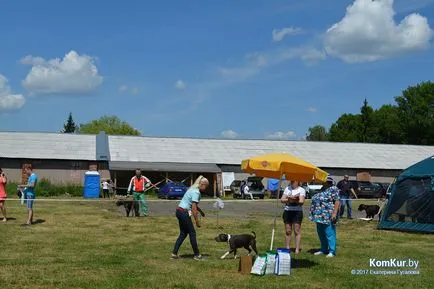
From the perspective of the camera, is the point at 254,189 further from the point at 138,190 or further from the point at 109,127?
the point at 109,127

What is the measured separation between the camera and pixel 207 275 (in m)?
9.36

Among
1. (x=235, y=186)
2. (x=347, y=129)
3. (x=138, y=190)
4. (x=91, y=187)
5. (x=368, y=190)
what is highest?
(x=347, y=129)

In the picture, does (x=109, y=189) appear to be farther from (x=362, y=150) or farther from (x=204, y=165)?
(x=362, y=150)

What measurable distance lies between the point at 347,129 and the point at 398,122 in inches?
445

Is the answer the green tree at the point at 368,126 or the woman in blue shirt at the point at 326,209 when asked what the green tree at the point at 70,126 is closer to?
the green tree at the point at 368,126

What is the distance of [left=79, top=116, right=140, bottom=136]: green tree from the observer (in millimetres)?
Result: 98875

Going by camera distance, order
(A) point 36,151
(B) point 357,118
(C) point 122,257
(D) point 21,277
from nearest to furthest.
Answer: (D) point 21,277, (C) point 122,257, (A) point 36,151, (B) point 357,118

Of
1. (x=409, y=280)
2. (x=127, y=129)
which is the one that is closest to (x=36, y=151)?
(x=409, y=280)

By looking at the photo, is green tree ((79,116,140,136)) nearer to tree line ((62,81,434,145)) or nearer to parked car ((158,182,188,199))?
tree line ((62,81,434,145))

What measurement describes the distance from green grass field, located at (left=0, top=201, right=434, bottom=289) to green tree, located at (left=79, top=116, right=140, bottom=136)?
3215 inches

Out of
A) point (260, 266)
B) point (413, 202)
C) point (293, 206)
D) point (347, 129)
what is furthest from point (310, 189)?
point (347, 129)

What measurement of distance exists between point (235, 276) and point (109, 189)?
98.0 feet

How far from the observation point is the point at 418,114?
271 ft

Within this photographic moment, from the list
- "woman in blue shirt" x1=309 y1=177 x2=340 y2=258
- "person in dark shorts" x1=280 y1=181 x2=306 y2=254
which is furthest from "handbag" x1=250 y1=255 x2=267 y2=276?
"woman in blue shirt" x1=309 y1=177 x2=340 y2=258
